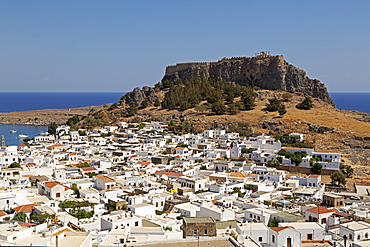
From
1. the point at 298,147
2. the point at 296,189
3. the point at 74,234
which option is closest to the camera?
the point at 74,234

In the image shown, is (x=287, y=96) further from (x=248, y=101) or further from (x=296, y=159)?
(x=296, y=159)

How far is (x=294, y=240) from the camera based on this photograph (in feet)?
38.8

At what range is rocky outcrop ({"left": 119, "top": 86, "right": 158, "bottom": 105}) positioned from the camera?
175 feet

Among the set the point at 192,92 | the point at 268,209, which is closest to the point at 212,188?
the point at 268,209

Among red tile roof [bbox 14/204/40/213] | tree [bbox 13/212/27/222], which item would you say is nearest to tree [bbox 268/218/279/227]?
tree [bbox 13/212/27/222]

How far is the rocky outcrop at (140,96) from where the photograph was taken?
175 ft

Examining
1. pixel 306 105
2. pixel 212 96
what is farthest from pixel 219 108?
pixel 306 105

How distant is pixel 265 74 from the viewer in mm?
53000

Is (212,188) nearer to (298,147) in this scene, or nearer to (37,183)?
(37,183)

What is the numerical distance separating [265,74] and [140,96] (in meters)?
15.9

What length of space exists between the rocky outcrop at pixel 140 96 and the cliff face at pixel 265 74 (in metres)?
7.59

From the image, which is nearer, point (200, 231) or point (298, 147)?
point (200, 231)

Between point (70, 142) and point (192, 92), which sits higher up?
point (192, 92)

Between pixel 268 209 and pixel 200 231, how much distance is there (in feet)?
20.8
